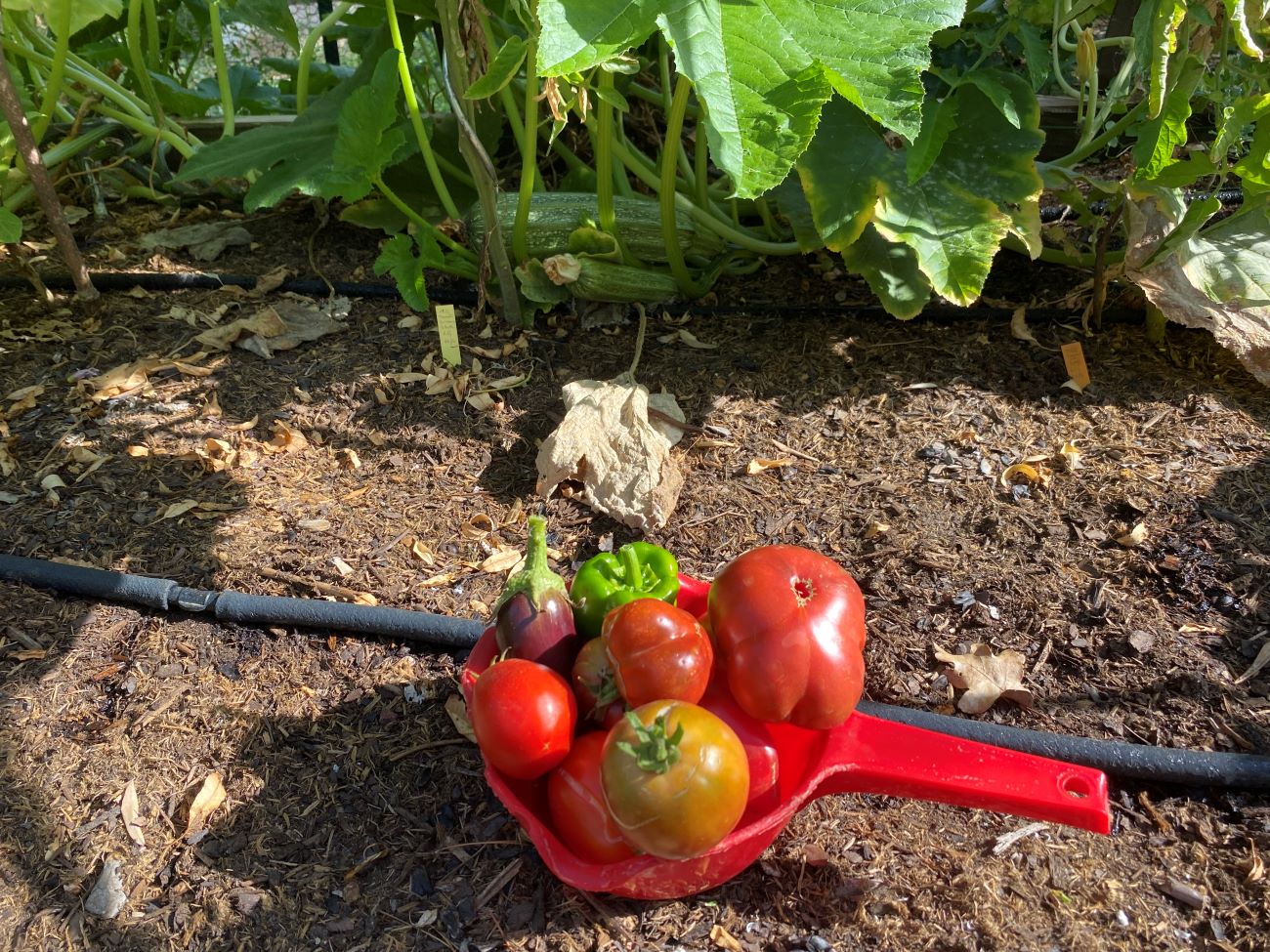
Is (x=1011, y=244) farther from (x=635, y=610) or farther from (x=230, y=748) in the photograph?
(x=230, y=748)

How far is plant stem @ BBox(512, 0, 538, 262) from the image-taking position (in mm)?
2205

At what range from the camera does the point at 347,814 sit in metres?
1.72

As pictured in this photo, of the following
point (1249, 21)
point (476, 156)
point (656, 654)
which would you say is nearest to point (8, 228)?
point (476, 156)

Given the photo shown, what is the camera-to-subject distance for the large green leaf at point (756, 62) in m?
1.61

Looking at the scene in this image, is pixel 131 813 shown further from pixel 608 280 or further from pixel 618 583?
pixel 608 280

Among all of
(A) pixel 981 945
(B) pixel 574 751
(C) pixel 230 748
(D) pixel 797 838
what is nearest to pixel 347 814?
(C) pixel 230 748

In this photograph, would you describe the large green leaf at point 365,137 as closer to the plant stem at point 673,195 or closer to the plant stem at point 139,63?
the plant stem at point 673,195

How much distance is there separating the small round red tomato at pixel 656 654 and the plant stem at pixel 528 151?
1.23m

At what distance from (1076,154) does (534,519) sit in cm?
197

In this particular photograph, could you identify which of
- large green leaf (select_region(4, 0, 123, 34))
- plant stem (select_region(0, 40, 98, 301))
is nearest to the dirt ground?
plant stem (select_region(0, 40, 98, 301))

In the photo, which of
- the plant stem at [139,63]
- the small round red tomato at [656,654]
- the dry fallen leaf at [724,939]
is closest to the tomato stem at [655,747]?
the small round red tomato at [656,654]

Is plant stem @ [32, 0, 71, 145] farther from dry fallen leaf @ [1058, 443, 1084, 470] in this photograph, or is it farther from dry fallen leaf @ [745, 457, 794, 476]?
dry fallen leaf @ [1058, 443, 1084, 470]

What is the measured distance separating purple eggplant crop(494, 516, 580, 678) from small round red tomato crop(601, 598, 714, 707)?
0.40 ft

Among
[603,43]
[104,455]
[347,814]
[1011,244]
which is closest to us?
[603,43]
